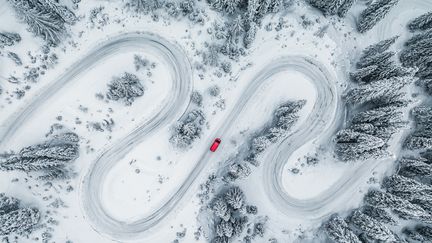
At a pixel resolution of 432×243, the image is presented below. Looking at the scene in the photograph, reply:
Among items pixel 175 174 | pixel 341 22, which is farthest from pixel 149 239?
pixel 341 22

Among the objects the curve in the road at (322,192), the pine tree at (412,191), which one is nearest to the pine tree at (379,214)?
the curve in the road at (322,192)

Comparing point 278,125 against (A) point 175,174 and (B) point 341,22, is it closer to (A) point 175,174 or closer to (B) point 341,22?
(A) point 175,174

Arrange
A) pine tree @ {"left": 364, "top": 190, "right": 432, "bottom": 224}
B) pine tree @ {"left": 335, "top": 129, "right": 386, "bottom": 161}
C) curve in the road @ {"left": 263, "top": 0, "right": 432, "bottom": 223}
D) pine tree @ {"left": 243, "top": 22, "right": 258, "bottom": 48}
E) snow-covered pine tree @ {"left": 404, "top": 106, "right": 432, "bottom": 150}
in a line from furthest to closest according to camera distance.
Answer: curve in the road @ {"left": 263, "top": 0, "right": 432, "bottom": 223}, snow-covered pine tree @ {"left": 404, "top": 106, "right": 432, "bottom": 150}, pine tree @ {"left": 243, "top": 22, "right": 258, "bottom": 48}, pine tree @ {"left": 364, "top": 190, "right": 432, "bottom": 224}, pine tree @ {"left": 335, "top": 129, "right": 386, "bottom": 161}

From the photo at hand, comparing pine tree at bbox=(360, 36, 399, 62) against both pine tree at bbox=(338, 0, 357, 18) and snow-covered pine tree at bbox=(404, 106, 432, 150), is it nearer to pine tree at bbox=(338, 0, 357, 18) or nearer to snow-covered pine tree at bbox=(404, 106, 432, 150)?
pine tree at bbox=(338, 0, 357, 18)

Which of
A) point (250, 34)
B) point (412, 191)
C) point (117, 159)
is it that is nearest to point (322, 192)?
point (412, 191)

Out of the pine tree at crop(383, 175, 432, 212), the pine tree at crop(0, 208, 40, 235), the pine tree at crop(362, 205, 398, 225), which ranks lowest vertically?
the pine tree at crop(0, 208, 40, 235)

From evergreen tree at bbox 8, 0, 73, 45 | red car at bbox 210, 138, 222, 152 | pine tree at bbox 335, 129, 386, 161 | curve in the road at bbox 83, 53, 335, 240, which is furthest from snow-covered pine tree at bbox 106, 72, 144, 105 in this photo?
pine tree at bbox 335, 129, 386, 161

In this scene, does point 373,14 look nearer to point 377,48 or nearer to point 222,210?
point 377,48

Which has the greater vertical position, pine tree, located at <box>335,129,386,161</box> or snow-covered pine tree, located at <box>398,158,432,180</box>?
snow-covered pine tree, located at <box>398,158,432,180</box>

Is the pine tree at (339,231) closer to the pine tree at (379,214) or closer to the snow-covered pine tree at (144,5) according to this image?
the pine tree at (379,214)
